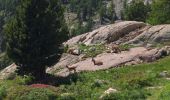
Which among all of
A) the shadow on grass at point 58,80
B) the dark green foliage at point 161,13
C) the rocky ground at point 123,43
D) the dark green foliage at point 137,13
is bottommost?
the dark green foliage at point 137,13

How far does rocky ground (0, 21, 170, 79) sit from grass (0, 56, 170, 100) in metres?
3.12

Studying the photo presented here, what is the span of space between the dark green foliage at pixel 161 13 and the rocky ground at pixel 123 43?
23298 millimetres

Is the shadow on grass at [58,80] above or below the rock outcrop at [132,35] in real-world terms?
above

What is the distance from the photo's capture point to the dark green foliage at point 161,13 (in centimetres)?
8850

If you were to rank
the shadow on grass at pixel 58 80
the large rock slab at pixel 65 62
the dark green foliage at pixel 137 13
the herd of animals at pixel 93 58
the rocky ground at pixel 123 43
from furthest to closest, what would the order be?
the dark green foliage at pixel 137 13 → the large rock slab at pixel 65 62 → the rocky ground at pixel 123 43 → the herd of animals at pixel 93 58 → the shadow on grass at pixel 58 80

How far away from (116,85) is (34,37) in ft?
38.5

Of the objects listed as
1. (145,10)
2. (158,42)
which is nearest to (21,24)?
(158,42)

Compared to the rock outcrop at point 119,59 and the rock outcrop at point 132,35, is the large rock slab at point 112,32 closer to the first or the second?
the rock outcrop at point 132,35

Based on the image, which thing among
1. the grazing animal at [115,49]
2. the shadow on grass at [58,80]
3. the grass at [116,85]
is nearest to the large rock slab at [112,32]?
the grazing animal at [115,49]

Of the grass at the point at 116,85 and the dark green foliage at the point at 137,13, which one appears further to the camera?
the dark green foliage at the point at 137,13

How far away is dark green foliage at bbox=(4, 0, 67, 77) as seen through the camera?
45.5 metres

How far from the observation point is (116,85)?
3778 cm

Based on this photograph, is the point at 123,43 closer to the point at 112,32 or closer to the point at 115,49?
the point at 112,32

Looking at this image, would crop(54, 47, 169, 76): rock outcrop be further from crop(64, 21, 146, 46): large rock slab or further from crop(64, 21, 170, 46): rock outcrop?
crop(64, 21, 146, 46): large rock slab
